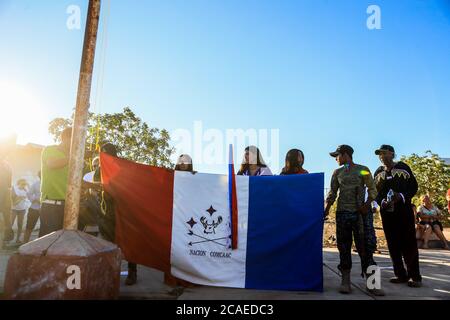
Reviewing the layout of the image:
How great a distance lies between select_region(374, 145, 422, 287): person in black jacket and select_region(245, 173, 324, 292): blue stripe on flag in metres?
1.18

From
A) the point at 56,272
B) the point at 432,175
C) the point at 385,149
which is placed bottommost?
the point at 56,272

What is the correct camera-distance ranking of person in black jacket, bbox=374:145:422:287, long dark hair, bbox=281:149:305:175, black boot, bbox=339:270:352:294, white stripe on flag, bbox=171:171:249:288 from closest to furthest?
black boot, bbox=339:270:352:294 → white stripe on flag, bbox=171:171:249:288 → person in black jacket, bbox=374:145:422:287 → long dark hair, bbox=281:149:305:175

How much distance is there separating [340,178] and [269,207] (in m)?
1.05

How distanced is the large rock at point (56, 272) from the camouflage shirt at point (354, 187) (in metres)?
2.99

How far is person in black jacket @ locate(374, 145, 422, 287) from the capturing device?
4.27m

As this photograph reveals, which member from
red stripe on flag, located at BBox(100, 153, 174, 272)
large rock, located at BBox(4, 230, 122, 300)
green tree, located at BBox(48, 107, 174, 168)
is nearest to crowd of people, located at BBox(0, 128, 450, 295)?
red stripe on flag, located at BBox(100, 153, 174, 272)

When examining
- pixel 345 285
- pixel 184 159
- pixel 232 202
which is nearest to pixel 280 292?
pixel 345 285

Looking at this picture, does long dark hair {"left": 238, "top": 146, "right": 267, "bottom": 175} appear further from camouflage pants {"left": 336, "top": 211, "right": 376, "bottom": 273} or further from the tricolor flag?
camouflage pants {"left": 336, "top": 211, "right": 376, "bottom": 273}

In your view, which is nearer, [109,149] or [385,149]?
[109,149]

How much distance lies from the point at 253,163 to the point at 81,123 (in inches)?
96.0

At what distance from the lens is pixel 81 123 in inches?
127

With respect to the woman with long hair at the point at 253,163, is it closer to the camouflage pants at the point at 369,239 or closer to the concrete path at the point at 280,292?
the camouflage pants at the point at 369,239

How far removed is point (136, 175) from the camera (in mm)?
4180

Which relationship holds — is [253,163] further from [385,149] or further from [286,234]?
[385,149]
